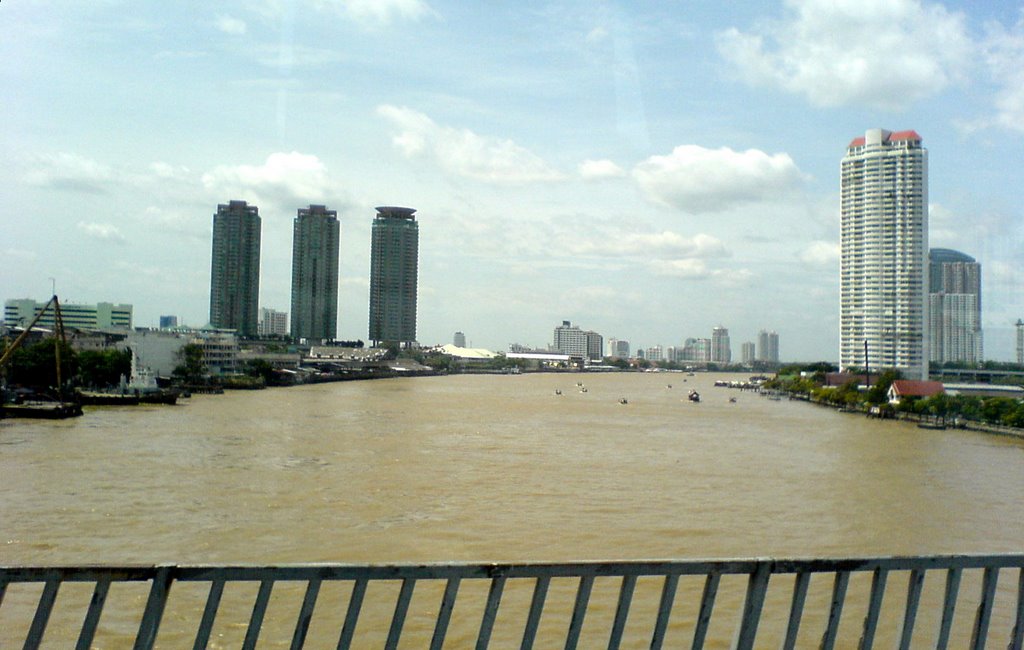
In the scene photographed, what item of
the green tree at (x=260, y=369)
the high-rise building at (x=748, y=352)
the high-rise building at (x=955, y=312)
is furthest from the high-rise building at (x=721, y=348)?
the green tree at (x=260, y=369)

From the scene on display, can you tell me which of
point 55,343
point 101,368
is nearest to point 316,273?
point 101,368

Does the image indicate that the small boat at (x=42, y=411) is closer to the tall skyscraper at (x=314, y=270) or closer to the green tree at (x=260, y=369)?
the green tree at (x=260, y=369)

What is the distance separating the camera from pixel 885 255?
29.3m

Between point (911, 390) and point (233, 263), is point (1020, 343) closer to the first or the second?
point (911, 390)

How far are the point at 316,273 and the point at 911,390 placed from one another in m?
39.0

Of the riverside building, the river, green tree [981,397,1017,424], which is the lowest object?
the river

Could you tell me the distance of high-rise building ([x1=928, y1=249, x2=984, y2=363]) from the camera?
30906 mm

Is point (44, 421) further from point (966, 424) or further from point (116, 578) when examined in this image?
point (966, 424)

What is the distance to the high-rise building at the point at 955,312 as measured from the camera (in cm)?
3091

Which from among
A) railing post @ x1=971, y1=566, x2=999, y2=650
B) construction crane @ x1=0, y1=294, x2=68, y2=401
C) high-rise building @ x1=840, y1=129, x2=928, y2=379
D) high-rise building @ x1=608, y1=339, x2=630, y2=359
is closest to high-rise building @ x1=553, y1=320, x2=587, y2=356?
high-rise building @ x1=608, y1=339, x2=630, y2=359

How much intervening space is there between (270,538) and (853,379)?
24.0 metres

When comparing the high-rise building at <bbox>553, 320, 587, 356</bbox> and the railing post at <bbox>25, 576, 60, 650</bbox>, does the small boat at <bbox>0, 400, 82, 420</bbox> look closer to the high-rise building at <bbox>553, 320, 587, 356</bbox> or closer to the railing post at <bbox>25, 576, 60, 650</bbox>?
the railing post at <bbox>25, 576, 60, 650</bbox>

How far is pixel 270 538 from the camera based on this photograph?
196 inches

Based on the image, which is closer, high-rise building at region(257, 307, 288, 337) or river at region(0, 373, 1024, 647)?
river at region(0, 373, 1024, 647)
